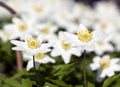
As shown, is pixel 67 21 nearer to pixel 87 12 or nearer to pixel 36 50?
pixel 87 12

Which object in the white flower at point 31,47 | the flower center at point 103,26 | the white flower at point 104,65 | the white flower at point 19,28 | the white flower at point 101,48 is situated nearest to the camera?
the white flower at point 31,47

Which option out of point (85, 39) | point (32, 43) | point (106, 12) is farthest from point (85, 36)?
point (106, 12)

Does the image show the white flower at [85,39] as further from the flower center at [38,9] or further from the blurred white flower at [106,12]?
the blurred white flower at [106,12]

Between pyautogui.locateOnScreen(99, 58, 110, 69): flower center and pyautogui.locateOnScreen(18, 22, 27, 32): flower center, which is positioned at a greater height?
pyautogui.locateOnScreen(18, 22, 27, 32): flower center

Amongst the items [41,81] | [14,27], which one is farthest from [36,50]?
[14,27]

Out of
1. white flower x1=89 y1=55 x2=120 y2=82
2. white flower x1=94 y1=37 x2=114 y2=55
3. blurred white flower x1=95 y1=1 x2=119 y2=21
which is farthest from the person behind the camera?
blurred white flower x1=95 y1=1 x2=119 y2=21

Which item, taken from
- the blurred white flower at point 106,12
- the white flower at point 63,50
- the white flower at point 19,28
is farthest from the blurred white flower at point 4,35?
the blurred white flower at point 106,12

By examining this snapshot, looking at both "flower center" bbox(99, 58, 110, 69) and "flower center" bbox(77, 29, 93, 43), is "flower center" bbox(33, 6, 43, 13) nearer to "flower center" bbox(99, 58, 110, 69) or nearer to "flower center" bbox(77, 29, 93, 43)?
"flower center" bbox(99, 58, 110, 69)

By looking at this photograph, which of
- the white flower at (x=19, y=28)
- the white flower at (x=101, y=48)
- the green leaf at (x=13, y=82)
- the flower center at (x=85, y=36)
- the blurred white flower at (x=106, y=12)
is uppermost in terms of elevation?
the flower center at (x=85, y=36)

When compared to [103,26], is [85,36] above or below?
above

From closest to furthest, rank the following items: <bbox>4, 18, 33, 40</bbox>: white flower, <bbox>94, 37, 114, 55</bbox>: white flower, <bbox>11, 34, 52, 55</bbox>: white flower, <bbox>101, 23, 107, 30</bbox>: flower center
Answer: <bbox>11, 34, 52, 55</bbox>: white flower → <bbox>4, 18, 33, 40</bbox>: white flower → <bbox>94, 37, 114, 55</bbox>: white flower → <bbox>101, 23, 107, 30</bbox>: flower center

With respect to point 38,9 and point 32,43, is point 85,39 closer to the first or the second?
point 32,43

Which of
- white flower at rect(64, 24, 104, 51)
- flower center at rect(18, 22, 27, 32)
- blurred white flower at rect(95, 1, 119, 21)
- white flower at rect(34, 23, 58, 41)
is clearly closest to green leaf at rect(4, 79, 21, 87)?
white flower at rect(64, 24, 104, 51)
